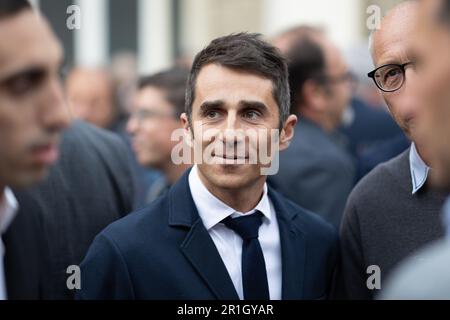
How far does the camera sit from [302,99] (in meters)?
4.96

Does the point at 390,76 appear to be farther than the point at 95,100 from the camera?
No

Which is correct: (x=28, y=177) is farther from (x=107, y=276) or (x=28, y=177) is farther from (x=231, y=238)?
(x=231, y=238)

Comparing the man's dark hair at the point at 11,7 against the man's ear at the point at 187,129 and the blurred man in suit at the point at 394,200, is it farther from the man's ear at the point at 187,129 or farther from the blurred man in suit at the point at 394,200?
the blurred man in suit at the point at 394,200

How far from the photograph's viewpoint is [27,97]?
2135 millimetres

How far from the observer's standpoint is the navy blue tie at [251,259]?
2809 mm

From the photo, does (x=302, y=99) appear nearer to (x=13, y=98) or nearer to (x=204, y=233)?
(x=204, y=233)

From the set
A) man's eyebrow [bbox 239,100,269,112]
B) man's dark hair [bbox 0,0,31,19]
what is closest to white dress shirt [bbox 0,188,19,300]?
man's dark hair [bbox 0,0,31,19]

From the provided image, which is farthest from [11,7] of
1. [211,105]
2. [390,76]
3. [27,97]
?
[390,76]

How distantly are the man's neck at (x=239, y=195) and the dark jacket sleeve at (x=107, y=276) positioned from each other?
15.7 inches

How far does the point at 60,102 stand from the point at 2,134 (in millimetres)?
166

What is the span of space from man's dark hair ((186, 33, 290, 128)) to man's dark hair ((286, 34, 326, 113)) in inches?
73.2

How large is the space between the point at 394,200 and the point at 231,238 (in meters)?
0.68

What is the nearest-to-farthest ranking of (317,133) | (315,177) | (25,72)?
(25,72)
(315,177)
(317,133)
